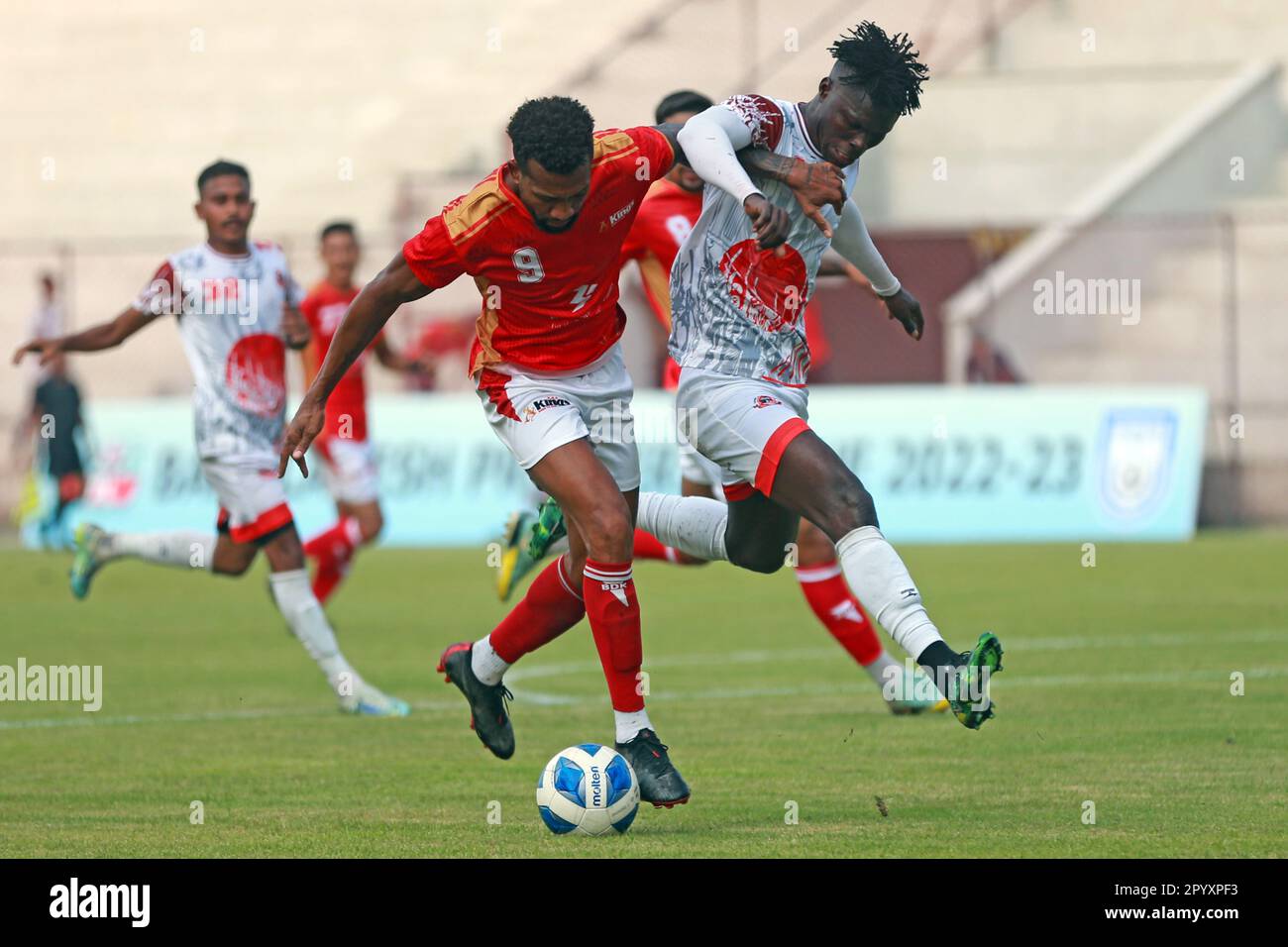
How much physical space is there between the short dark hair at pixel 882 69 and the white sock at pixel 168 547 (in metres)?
5.01

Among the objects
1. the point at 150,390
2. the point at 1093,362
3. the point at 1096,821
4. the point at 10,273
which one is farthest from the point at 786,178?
the point at 10,273

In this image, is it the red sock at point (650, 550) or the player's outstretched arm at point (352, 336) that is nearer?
the player's outstretched arm at point (352, 336)

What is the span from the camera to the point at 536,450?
692cm

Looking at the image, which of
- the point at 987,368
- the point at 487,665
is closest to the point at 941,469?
the point at 987,368

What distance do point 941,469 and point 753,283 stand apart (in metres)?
14.1

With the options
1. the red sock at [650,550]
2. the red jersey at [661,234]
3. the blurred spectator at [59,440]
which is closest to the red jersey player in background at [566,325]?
the red jersey at [661,234]

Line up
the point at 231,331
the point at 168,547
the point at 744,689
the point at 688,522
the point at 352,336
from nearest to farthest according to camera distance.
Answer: the point at 352,336 → the point at 688,522 → the point at 231,331 → the point at 744,689 → the point at 168,547

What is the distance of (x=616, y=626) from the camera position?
6.80 metres

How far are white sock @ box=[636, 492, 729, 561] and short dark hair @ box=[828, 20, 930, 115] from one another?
1.59m

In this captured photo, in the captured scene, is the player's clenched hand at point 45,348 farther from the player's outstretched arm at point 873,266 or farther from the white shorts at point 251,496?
the player's outstretched arm at point 873,266

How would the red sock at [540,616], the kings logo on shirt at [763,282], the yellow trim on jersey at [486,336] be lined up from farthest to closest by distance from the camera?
1. the red sock at [540,616]
2. the kings logo on shirt at [763,282]
3. the yellow trim on jersey at [486,336]

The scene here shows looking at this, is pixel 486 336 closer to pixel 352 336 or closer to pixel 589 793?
pixel 352 336

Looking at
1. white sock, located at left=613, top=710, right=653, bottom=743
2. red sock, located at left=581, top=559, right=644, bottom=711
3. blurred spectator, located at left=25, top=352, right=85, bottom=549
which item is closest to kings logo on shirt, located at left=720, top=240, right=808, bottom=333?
red sock, located at left=581, top=559, right=644, bottom=711

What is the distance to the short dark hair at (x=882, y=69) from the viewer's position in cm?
687
